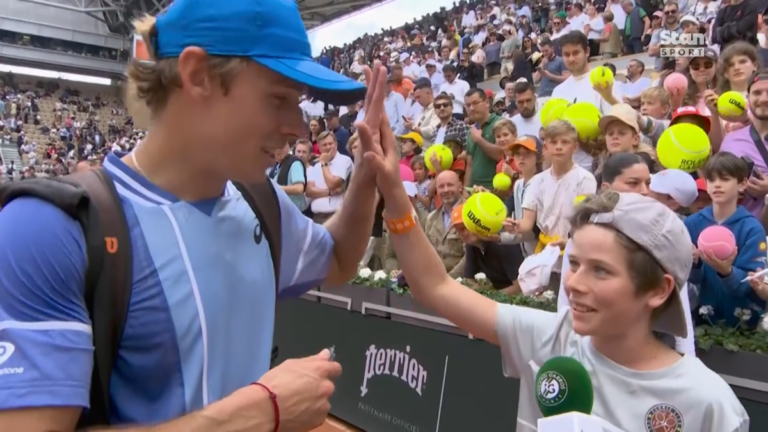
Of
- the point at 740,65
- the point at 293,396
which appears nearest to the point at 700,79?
the point at 740,65

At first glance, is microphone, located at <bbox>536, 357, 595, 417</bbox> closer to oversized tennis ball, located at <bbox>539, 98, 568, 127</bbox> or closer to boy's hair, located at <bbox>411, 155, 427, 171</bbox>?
oversized tennis ball, located at <bbox>539, 98, 568, 127</bbox>

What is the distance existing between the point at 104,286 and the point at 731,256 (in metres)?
2.76

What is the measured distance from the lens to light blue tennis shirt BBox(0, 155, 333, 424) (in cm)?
101

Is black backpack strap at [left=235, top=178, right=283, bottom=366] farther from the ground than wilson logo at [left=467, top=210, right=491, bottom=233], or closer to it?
farther from the ground

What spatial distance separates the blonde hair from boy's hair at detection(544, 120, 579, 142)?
327 centimetres

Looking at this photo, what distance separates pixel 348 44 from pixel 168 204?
22.8m

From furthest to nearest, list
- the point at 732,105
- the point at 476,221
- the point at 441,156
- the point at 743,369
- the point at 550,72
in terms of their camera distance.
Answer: the point at 550,72 < the point at 441,156 < the point at 476,221 < the point at 732,105 < the point at 743,369

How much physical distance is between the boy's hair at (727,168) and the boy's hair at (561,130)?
1033 mm

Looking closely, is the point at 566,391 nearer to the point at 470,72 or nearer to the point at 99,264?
the point at 99,264

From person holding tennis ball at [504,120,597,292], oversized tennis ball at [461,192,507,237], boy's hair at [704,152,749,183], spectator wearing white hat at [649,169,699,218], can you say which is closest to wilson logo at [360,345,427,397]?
oversized tennis ball at [461,192,507,237]

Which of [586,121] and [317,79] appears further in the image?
[586,121]

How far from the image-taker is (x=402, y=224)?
75.9 inches

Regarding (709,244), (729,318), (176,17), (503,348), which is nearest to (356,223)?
(503,348)

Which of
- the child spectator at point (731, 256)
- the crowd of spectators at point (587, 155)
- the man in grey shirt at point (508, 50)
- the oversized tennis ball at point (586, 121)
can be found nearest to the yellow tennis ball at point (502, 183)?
the crowd of spectators at point (587, 155)
